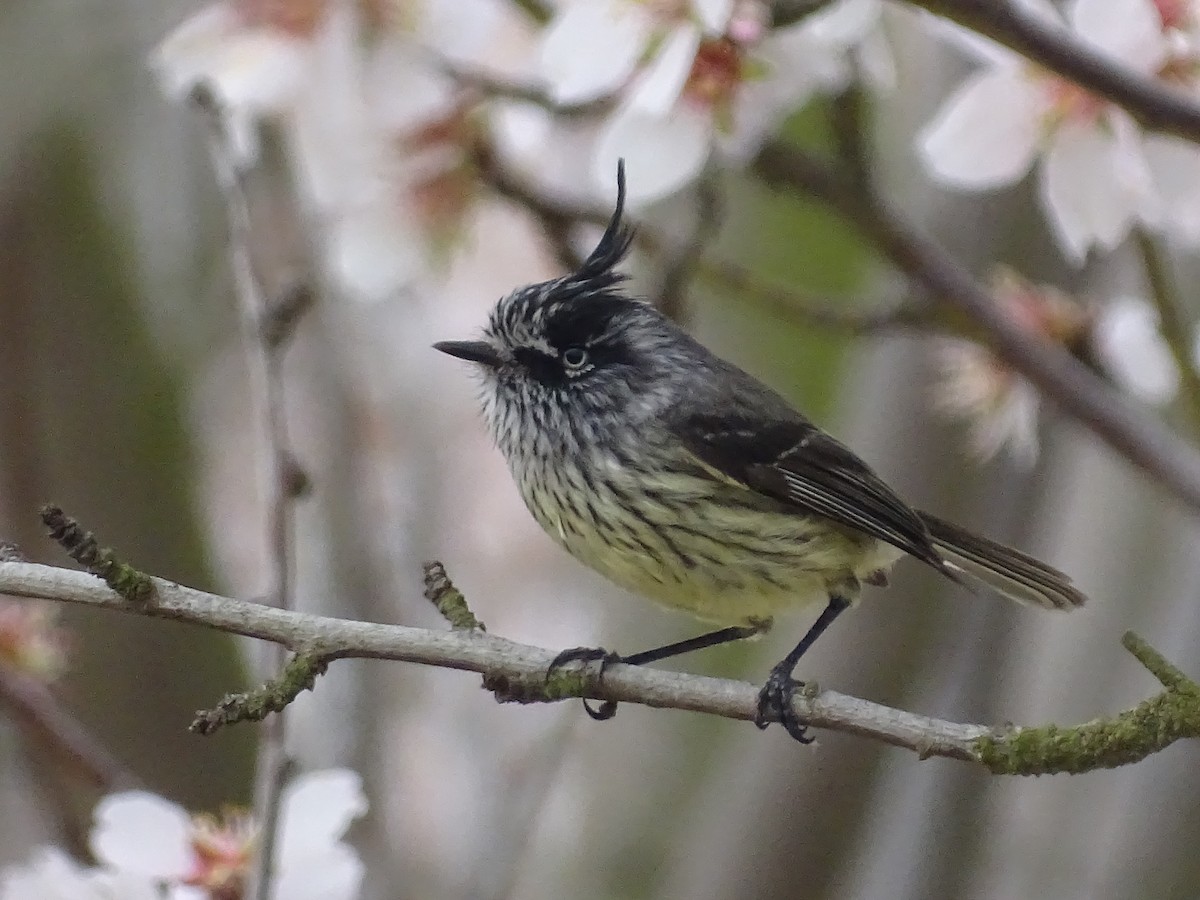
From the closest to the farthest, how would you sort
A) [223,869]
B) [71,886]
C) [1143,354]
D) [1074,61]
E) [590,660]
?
[1074,61] < [71,886] < [223,869] < [590,660] < [1143,354]

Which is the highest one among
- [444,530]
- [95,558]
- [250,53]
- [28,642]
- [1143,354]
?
[444,530]

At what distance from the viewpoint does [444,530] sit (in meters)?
4.04

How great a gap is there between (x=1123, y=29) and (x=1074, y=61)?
24 centimetres

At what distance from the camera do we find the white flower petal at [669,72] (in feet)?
5.53

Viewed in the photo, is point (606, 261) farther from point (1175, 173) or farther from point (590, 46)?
point (1175, 173)

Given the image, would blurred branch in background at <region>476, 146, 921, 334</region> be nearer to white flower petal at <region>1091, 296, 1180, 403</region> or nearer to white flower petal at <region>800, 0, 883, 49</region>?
white flower petal at <region>1091, 296, 1180, 403</region>

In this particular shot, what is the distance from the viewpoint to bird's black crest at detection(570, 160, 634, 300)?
233 cm

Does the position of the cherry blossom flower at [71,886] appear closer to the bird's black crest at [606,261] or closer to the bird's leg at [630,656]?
the bird's leg at [630,656]

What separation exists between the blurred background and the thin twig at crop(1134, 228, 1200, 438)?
0.49 m

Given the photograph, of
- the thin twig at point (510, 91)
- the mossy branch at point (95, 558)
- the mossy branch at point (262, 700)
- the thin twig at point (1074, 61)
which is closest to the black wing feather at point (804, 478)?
the thin twig at point (510, 91)

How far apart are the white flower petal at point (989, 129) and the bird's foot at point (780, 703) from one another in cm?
78

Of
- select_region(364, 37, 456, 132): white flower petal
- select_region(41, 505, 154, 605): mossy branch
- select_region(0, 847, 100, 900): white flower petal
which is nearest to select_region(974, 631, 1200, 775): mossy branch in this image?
select_region(41, 505, 154, 605): mossy branch

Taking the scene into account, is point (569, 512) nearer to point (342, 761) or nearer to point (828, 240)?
point (342, 761)

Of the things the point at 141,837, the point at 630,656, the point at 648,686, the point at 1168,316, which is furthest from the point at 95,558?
the point at 1168,316
